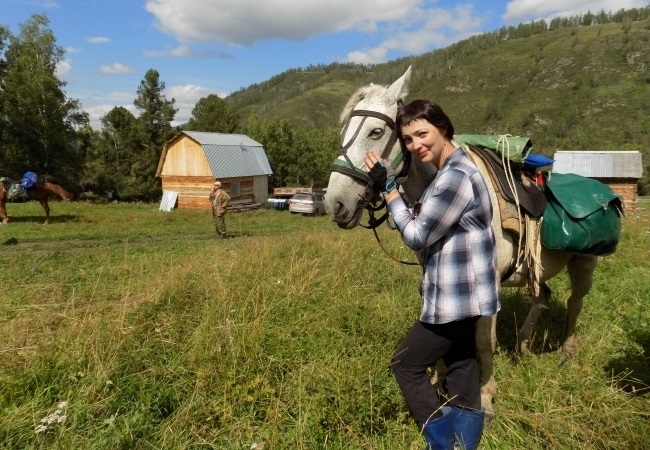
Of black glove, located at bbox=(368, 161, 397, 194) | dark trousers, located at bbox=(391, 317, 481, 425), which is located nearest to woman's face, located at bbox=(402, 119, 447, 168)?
black glove, located at bbox=(368, 161, 397, 194)

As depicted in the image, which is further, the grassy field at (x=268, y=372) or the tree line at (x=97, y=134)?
the tree line at (x=97, y=134)

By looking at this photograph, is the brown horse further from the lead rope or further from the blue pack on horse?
the lead rope

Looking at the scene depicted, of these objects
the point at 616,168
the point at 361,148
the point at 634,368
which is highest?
the point at 361,148

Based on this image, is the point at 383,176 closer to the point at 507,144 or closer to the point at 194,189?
the point at 507,144

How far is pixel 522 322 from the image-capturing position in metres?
5.18

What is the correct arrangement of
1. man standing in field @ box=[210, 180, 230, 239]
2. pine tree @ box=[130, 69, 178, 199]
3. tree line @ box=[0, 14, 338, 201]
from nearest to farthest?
man standing in field @ box=[210, 180, 230, 239], tree line @ box=[0, 14, 338, 201], pine tree @ box=[130, 69, 178, 199]

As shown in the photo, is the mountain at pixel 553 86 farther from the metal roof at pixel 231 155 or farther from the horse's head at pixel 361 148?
the horse's head at pixel 361 148

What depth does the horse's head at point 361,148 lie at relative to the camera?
2855mm

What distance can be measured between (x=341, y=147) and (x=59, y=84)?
1368 inches

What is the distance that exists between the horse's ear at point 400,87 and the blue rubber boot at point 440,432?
2.23m

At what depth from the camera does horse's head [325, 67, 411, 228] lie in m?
2.86

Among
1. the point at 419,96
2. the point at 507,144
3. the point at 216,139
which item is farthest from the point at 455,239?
the point at 216,139

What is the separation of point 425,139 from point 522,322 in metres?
3.81

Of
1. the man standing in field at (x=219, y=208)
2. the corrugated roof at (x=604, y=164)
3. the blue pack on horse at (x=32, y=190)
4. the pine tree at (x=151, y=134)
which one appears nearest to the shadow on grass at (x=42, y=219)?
the blue pack on horse at (x=32, y=190)
